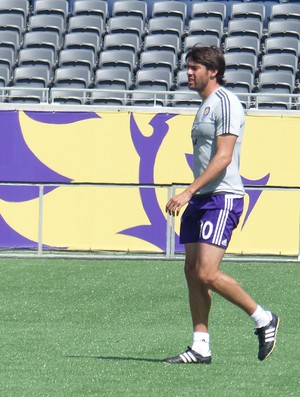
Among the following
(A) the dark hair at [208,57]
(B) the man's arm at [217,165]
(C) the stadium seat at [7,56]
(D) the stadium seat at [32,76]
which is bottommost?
(B) the man's arm at [217,165]

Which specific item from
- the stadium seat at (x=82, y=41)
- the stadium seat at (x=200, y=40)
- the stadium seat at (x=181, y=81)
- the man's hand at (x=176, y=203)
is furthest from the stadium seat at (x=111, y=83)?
the man's hand at (x=176, y=203)

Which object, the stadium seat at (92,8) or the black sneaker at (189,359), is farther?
the stadium seat at (92,8)

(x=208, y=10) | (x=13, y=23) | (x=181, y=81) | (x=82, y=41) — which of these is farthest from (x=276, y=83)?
(x=13, y=23)

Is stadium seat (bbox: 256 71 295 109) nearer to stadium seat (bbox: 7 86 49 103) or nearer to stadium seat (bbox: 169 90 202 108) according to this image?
stadium seat (bbox: 169 90 202 108)

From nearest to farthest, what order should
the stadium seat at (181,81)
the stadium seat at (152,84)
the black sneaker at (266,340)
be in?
1. the black sneaker at (266,340)
2. the stadium seat at (152,84)
3. the stadium seat at (181,81)

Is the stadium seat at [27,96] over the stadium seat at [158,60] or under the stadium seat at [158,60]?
under

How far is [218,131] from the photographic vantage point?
23.8 feet

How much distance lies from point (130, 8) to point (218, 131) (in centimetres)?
1515

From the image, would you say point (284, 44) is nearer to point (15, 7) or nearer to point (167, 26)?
point (167, 26)

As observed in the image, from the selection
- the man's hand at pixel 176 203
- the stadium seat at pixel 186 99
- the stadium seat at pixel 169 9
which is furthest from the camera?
the stadium seat at pixel 169 9

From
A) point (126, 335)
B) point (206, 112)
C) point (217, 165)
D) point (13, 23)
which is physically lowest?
point (126, 335)

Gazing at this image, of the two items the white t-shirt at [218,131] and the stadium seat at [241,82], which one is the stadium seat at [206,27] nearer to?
the stadium seat at [241,82]

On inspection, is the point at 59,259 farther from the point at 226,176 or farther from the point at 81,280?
the point at 226,176

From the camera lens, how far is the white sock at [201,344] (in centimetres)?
754
